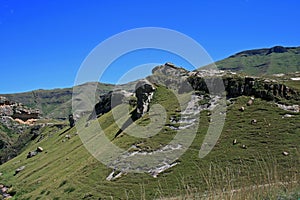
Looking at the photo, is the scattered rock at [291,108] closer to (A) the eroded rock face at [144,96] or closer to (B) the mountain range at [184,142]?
(B) the mountain range at [184,142]

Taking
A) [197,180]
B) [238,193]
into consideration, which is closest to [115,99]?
[197,180]

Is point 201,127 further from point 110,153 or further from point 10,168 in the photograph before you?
point 10,168

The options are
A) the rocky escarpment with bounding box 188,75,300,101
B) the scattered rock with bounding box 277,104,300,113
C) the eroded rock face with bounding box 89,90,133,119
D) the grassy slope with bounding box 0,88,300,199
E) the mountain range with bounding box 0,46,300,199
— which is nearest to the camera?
the grassy slope with bounding box 0,88,300,199

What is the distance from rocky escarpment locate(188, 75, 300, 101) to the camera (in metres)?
48.9

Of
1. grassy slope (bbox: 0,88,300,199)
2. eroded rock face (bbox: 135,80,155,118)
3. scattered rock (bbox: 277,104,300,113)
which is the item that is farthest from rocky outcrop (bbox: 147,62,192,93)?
scattered rock (bbox: 277,104,300,113)

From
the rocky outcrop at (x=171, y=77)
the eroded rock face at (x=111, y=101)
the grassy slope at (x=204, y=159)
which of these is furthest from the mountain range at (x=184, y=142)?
the eroded rock face at (x=111, y=101)

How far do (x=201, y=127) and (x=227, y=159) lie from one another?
10.5 metres

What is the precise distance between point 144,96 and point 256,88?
22.2m

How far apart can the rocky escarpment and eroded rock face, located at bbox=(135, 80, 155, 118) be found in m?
11.4

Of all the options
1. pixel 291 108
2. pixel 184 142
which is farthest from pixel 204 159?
pixel 291 108

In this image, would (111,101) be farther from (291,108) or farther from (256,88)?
(291,108)

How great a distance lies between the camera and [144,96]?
6625 cm

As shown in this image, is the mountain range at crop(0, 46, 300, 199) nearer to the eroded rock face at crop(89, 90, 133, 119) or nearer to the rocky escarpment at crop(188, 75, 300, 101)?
the rocky escarpment at crop(188, 75, 300, 101)

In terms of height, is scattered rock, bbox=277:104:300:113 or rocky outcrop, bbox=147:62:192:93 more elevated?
rocky outcrop, bbox=147:62:192:93
